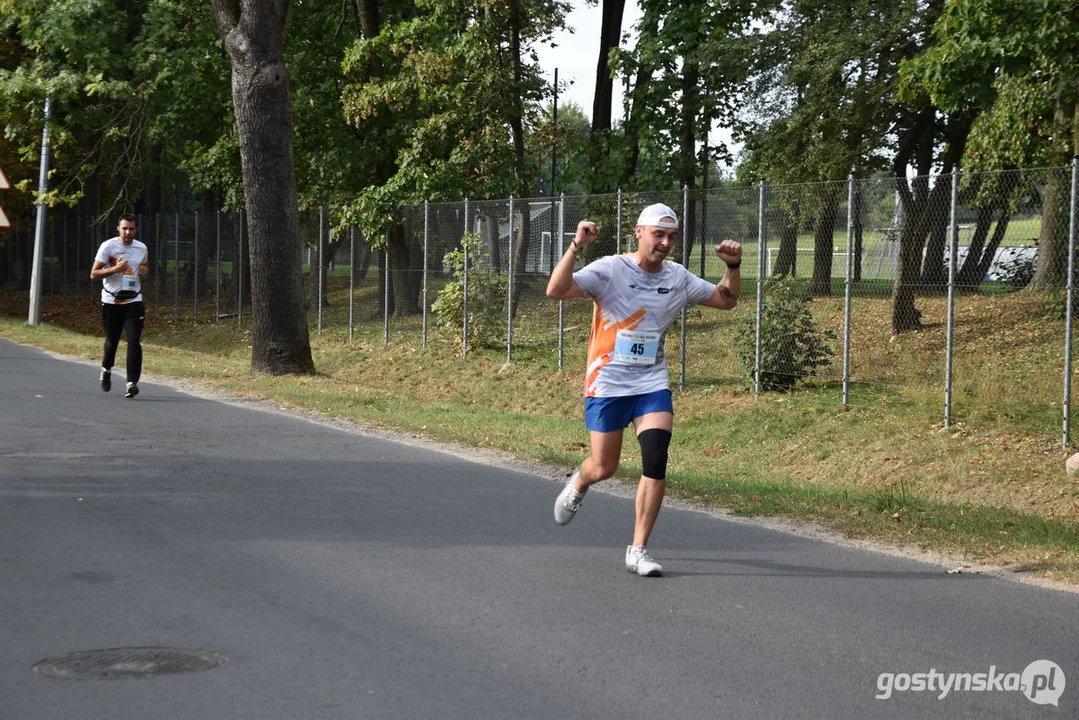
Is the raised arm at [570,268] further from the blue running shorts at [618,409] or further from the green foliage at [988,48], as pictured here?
the green foliage at [988,48]

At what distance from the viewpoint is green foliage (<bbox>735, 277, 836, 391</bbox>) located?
56.5 feet

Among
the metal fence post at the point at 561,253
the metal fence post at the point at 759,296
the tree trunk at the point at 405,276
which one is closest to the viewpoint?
the metal fence post at the point at 759,296

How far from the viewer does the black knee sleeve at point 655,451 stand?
757 centimetres

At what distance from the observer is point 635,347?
7.75 m

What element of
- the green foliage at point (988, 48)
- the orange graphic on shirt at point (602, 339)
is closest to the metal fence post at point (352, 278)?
the green foliage at point (988, 48)

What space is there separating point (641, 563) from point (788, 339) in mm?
10097

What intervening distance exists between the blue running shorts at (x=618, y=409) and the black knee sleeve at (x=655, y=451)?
16 cm

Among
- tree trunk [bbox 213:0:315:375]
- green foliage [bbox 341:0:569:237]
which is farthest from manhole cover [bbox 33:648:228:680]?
green foliage [bbox 341:0:569:237]

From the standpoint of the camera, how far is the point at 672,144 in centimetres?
3058

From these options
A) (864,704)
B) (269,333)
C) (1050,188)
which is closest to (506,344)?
(269,333)

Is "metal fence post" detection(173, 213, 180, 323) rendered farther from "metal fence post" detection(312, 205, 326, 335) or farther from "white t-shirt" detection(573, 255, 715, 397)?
"white t-shirt" detection(573, 255, 715, 397)

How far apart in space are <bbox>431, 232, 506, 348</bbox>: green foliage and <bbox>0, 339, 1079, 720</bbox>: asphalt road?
1297cm

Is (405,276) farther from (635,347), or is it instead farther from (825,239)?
(635,347)

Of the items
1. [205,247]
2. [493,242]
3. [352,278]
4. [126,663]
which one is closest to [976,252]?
[493,242]
